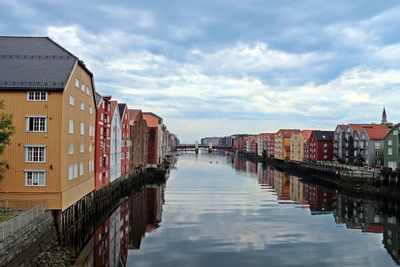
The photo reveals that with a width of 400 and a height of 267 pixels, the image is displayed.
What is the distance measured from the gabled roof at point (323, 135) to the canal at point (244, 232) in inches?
2260

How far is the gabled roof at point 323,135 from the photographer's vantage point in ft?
378

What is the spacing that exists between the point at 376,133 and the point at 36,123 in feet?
255

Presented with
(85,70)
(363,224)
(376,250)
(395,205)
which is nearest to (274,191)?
(395,205)

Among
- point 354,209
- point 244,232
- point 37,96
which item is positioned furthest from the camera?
point 354,209

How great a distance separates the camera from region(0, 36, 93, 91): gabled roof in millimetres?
29219

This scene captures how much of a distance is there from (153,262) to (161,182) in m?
52.6

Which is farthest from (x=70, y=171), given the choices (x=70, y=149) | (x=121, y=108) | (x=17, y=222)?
(x=121, y=108)

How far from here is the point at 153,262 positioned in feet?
86.3

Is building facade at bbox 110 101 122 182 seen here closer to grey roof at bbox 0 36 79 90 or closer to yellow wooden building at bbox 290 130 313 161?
grey roof at bbox 0 36 79 90

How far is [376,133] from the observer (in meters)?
88.4

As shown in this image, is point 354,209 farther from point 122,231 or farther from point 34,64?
point 34,64

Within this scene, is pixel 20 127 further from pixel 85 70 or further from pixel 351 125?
pixel 351 125

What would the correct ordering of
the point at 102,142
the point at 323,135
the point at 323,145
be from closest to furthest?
the point at 102,142 < the point at 323,145 < the point at 323,135

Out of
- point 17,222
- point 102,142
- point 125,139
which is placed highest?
point 125,139
